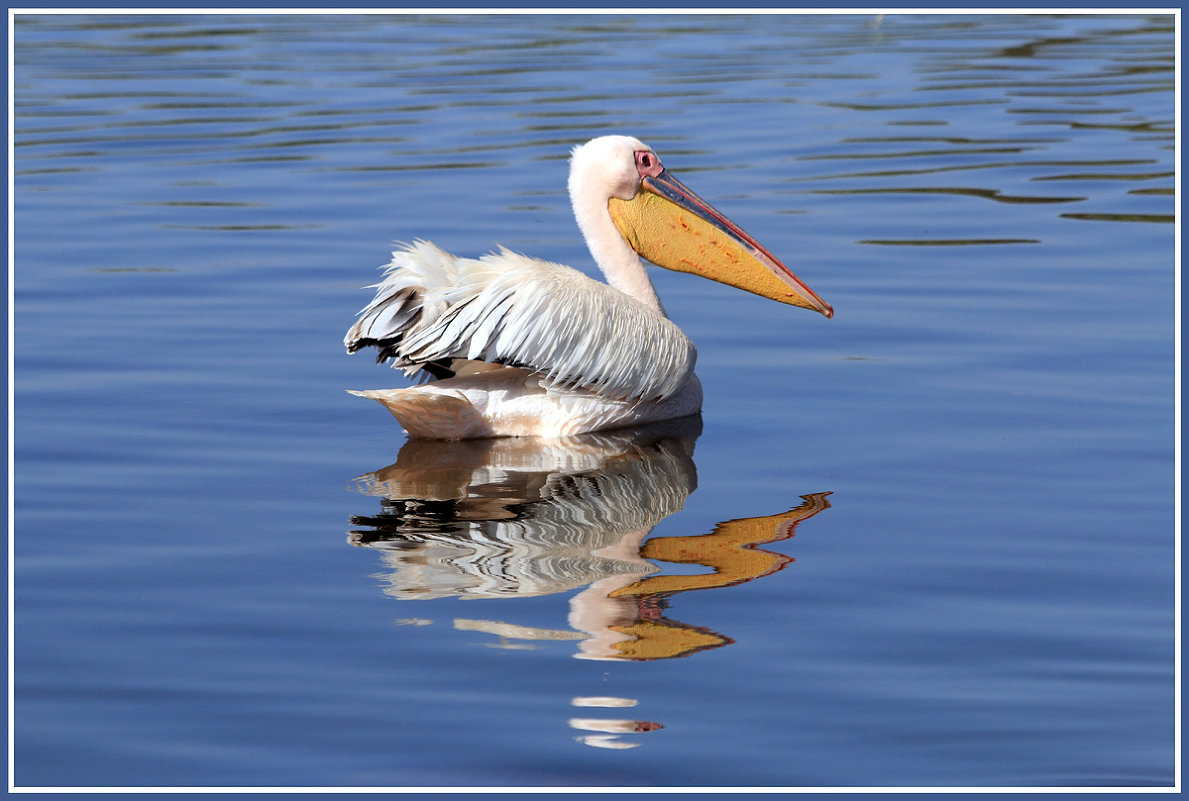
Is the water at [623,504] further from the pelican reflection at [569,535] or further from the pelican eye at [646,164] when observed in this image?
the pelican eye at [646,164]

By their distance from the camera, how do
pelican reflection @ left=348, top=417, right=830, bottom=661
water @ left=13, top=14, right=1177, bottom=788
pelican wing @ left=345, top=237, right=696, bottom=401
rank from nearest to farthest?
water @ left=13, top=14, right=1177, bottom=788 < pelican reflection @ left=348, top=417, right=830, bottom=661 < pelican wing @ left=345, top=237, right=696, bottom=401

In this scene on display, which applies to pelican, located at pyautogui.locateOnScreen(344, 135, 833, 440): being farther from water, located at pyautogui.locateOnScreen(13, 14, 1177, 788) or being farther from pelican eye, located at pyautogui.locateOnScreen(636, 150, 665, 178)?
water, located at pyautogui.locateOnScreen(13, 14, 1177, 788)

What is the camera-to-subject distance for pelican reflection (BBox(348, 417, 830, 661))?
419 centimetres

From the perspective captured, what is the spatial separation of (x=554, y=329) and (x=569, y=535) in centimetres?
116

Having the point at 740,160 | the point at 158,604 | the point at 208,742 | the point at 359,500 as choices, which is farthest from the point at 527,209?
the point at 208,742

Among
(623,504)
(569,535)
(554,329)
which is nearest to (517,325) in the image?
(554,329)

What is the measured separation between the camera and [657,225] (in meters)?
6.80

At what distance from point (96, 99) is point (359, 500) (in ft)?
38.1

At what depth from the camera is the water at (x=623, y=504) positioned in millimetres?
3639

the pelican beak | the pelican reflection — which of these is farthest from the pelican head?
the pelican reflection

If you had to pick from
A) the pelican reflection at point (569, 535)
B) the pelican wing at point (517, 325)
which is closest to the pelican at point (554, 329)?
the pelican wing at point (517, 325)

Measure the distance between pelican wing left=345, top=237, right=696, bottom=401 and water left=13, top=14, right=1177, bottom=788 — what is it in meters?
0.30

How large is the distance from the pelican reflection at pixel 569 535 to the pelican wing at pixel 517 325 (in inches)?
11.4

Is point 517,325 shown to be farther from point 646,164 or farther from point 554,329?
point 646,164
